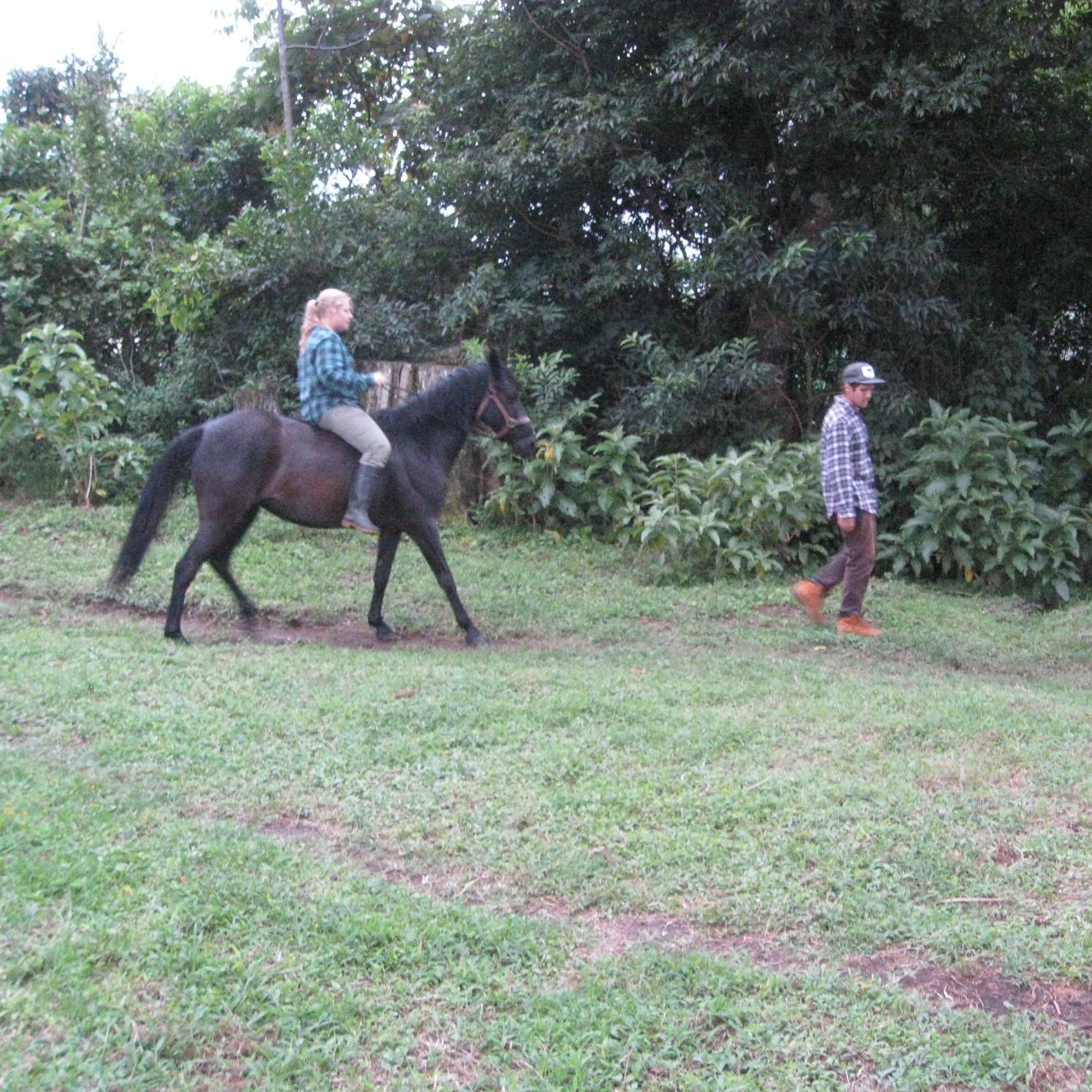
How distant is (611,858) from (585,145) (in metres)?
8.97

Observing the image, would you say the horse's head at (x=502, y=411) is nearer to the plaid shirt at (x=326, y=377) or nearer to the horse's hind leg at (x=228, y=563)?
the plaid shirt at (x=326, y=377)

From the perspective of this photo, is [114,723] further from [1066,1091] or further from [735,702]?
[1066,1091]

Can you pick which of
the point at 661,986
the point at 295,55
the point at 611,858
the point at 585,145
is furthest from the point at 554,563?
the point at 295,55

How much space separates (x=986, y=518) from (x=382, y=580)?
5.52 meters

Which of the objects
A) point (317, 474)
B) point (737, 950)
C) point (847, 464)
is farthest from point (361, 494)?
point (737, 950)

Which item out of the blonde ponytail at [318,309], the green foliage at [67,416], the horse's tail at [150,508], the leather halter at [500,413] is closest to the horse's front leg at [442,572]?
the leather halter at [500,413]

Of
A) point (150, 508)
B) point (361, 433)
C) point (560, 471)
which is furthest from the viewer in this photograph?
point (560, 471)

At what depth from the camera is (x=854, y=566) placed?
8555 millimetres

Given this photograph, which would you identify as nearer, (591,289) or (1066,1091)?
(1066,1091)

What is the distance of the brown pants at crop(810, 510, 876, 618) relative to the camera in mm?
8430

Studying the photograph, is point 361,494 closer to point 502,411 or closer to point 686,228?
point 502,411

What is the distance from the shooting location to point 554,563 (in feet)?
35.7

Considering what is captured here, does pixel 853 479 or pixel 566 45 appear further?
pixel 566 45

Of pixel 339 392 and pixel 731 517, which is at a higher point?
pixel 339 392
